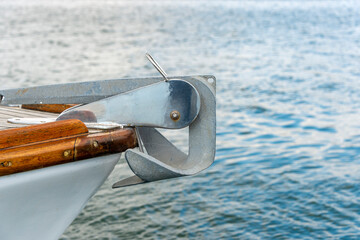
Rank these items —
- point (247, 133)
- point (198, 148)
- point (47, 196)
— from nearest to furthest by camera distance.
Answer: point (47, 196) < point (198, 148) < point (247, 133)

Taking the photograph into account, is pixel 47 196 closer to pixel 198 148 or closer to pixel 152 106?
pixel 152 106

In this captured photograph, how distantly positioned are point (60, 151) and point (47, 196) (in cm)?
42

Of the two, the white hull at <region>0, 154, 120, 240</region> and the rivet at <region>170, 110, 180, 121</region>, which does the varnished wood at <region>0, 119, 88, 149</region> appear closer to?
the white hull at <region>0, 154, 120, 240</region>

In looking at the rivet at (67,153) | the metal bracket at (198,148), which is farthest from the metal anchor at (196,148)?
the rivet at (67,153)

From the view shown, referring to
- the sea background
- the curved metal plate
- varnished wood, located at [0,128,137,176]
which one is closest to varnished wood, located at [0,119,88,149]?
varnished wood, located at [0,128,137,176]

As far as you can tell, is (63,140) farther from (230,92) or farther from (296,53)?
(296,53)

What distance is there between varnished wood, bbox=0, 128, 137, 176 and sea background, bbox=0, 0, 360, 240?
2.82 meters

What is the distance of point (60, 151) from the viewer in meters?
3.68

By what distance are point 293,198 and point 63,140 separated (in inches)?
177

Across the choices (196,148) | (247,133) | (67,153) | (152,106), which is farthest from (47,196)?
(247,133)

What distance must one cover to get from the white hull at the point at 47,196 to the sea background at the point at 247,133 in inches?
94.8

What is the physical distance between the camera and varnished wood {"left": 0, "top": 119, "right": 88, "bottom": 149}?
369 cm

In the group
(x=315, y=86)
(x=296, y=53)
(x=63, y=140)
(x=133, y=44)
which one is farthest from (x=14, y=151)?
(x=133, y=44)

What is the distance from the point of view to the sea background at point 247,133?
6.71m
